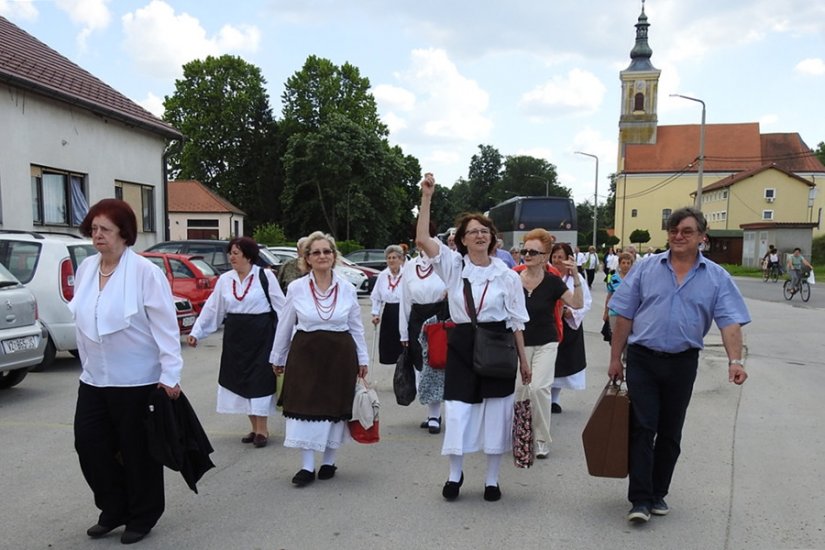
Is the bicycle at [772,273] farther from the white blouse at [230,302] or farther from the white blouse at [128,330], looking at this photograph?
the white blouse at [128,330]

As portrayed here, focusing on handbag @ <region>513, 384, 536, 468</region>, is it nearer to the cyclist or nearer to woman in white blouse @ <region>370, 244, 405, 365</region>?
woman in white blouse @ <region>370, 244, 405, 365</region>

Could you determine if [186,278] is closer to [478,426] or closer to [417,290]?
[417,290]

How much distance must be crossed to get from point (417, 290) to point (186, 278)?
271 inches

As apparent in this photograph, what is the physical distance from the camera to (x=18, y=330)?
7.25 metres

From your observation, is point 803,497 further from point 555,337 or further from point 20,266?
point 20,266

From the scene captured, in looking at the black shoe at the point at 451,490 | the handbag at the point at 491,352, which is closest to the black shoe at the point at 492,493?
the black shoe at the point at 451,490

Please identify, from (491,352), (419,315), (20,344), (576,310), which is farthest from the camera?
(20,344)

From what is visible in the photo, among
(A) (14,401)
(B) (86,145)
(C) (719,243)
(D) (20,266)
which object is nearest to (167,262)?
(D) (20,266)

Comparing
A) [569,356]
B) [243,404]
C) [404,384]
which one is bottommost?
[243,404]

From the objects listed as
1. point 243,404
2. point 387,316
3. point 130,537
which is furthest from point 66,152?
point 130,537

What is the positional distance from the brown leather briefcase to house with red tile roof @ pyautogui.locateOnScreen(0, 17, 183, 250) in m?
14.6

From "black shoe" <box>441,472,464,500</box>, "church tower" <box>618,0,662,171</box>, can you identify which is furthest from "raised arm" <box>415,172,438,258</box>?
"church tower" <box>618,0,662,171</box>

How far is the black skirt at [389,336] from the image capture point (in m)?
7.71

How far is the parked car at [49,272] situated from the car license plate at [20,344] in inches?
48.7
